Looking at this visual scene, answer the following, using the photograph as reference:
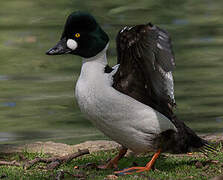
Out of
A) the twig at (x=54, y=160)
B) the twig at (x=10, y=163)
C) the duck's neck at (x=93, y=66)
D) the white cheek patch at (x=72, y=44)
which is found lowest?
the twig at (x=10, y=163)


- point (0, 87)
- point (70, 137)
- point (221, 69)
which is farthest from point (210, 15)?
point (70, 137)

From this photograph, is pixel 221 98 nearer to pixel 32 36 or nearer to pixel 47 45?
pixel 47 45

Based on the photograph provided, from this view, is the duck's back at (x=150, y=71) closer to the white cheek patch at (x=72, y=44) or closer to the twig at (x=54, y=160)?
the white cheek patch at (x=72, y=44)

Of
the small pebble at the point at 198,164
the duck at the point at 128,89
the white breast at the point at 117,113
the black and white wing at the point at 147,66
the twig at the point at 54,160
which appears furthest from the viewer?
the twig at the point at 54,160

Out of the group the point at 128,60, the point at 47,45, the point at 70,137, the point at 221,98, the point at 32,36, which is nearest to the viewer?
the point at 128,60

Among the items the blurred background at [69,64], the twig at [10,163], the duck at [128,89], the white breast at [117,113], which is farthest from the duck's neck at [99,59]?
the blurred background at [69,64]

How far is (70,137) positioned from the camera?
33.8ft

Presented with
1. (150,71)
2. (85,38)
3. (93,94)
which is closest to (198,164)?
(150,71)

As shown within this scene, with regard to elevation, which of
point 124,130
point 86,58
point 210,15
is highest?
point 86,58

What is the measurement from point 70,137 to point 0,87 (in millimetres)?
3556

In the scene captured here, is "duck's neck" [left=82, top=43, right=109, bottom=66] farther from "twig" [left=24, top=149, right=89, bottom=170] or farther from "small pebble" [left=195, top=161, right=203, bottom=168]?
"small pebble" [left=195, top=161, right=203, bottom=168]

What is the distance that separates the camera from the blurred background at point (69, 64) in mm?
10953

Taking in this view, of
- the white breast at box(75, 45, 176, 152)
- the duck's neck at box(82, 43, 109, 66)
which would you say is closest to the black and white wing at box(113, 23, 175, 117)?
the white breast at box(75, 45, 176, 152)

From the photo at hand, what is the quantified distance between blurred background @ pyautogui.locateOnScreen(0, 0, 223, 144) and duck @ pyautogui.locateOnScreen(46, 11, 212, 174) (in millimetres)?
2856
